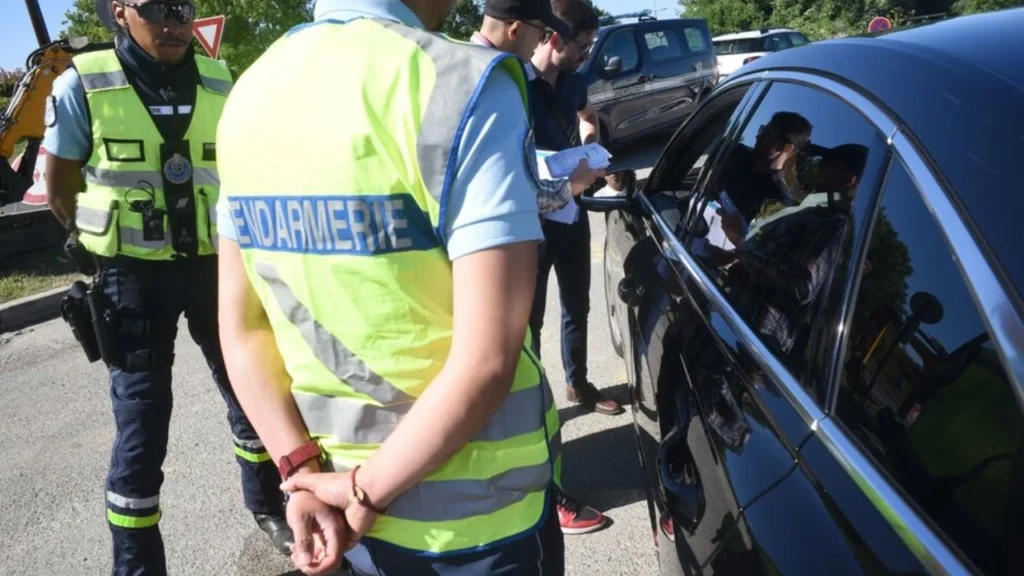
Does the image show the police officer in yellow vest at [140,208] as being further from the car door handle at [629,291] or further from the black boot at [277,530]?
the car door handle at [629,291]

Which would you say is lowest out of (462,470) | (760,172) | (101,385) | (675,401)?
(101,385)

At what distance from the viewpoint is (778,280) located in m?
1.55

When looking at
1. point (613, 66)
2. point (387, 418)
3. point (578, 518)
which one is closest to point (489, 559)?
point (387, 418)

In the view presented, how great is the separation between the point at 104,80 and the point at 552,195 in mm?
1751

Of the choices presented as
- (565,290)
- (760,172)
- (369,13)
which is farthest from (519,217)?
(565,290)

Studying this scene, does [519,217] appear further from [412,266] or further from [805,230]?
[805,230]

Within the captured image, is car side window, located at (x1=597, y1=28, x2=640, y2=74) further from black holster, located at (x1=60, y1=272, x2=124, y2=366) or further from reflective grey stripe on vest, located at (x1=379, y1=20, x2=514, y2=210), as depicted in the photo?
reflective grey stripe on vest, located at (x1=379, y1=20, x2=514, y2=210)

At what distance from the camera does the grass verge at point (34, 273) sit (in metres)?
6.36

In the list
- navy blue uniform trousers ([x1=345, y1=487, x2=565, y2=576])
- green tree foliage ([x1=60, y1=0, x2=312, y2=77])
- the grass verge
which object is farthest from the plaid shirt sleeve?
green tree foliage ([x1=60, y1=0, x2=312, y2=77])

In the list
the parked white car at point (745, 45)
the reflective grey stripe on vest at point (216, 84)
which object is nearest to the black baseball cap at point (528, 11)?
the reflective grey stripe on vest at point (216, 84)

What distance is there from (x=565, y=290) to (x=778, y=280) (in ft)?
6.03

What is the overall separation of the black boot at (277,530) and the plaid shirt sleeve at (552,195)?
1983mm

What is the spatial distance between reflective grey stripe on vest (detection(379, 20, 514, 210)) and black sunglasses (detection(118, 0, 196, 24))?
175 cm

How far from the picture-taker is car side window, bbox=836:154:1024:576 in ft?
3.08
